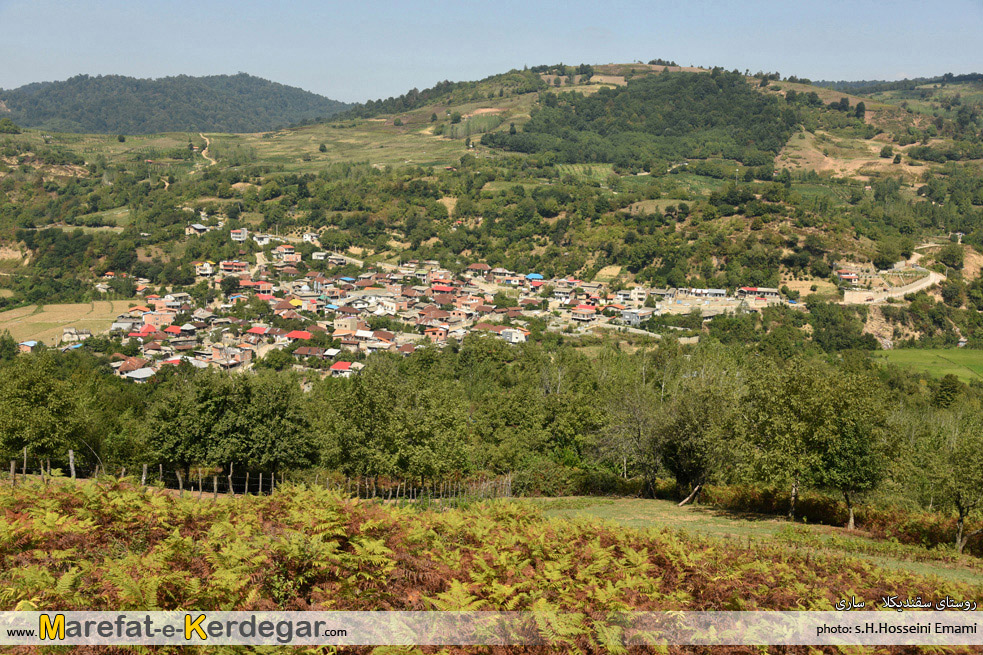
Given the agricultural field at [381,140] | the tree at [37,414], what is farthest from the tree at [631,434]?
the agricultural field at [381,140]

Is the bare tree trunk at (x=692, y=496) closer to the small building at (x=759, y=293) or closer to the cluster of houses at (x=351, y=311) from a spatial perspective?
the cluster of houses at (x=351, y=311)

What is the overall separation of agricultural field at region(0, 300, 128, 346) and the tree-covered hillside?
85344mm

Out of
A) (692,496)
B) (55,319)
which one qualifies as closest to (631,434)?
(692,496)

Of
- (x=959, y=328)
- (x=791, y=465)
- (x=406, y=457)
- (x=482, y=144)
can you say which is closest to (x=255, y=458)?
(x=406, y=457)

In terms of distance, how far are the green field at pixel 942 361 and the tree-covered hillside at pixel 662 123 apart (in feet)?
229

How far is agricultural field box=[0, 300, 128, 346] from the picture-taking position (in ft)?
178

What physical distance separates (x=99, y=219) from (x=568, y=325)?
70.1 metres

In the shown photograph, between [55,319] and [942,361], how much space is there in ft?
257

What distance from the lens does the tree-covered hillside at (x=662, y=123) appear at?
127 m

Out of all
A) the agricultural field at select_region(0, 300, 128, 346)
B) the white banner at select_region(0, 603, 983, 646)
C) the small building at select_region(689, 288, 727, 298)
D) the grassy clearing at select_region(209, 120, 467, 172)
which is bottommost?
the agricultural field at select_region(0, 300, 128, 346)

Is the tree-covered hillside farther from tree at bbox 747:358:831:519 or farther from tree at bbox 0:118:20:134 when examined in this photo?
tree at bbox 747:358:831:519

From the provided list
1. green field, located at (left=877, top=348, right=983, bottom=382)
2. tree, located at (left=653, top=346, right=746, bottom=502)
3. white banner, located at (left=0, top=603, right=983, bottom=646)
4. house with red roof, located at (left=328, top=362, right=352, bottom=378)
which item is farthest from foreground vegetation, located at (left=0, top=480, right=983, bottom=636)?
green field, located at (left=877, top=348, right=983, bottom=382)

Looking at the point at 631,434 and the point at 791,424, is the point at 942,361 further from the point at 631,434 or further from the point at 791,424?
Result: the point at 791,424

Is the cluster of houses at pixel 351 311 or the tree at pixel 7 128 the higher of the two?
the tree at pixel 7 128
